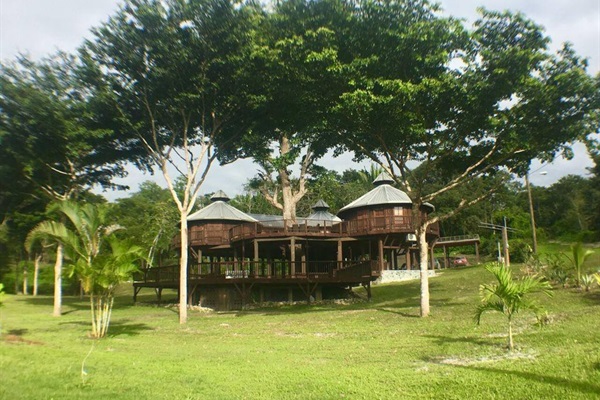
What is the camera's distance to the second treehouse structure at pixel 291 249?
27.8m

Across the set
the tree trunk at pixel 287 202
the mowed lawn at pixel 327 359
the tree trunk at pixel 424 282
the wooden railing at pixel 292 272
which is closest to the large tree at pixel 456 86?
the tree trunk at pixel 424 282

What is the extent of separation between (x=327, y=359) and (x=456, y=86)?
11.4 meters

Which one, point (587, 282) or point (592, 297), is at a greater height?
point (587, 282)

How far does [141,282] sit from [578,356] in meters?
30.9

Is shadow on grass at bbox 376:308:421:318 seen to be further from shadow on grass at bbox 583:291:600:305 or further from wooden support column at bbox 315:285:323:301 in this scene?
wooden support column at bbox 315:285:323:301

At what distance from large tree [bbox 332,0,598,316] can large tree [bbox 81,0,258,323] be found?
5.84m

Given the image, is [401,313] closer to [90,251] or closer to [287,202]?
[90,251]

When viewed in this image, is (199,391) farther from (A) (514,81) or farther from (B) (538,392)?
(A) (514,81)

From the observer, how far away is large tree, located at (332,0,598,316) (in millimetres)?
17188

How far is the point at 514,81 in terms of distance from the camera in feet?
57.3

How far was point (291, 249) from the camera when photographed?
2881 cm

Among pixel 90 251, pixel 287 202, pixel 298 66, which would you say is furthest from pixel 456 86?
pixel 287 202

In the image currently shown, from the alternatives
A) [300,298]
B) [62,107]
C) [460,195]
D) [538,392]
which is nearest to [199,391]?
[538,392]

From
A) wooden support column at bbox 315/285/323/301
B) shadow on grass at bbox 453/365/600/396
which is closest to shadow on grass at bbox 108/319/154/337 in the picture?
wooden support column at bbox 315/285/323/301
